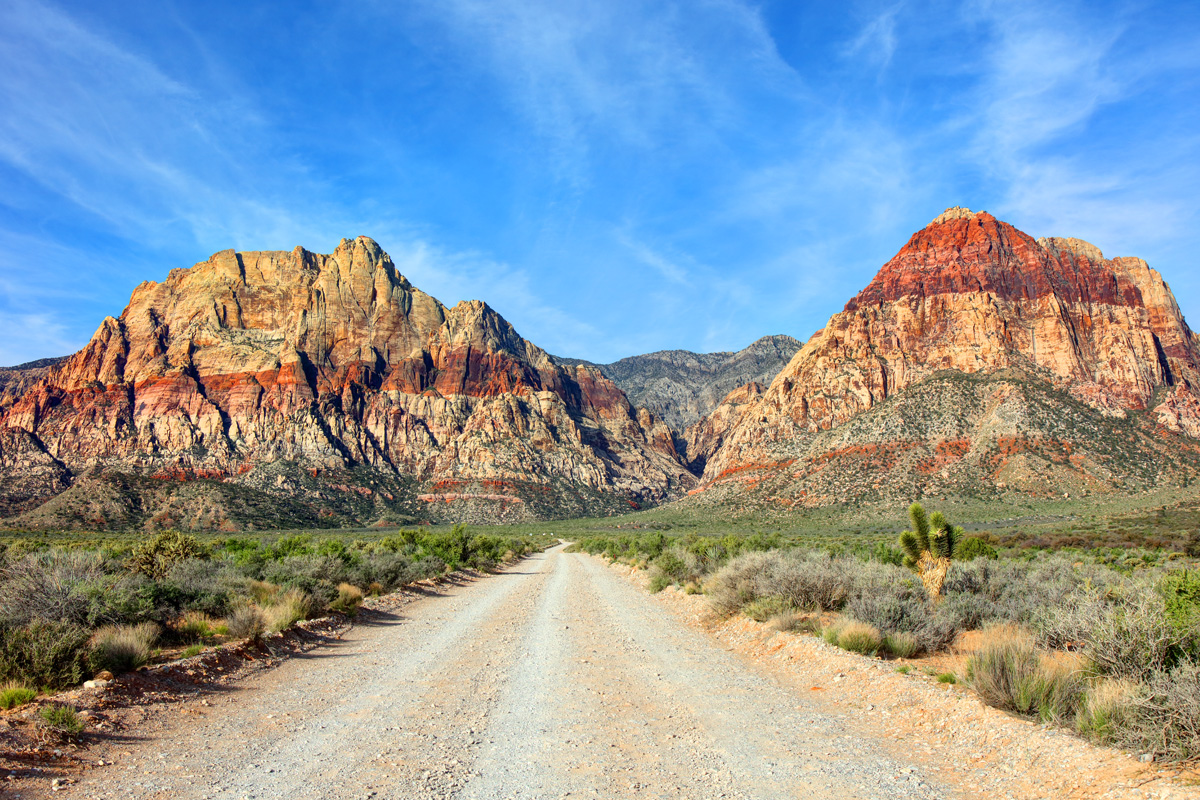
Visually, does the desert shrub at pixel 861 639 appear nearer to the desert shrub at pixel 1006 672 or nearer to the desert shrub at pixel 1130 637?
the desert shrub at pixel 1006 672

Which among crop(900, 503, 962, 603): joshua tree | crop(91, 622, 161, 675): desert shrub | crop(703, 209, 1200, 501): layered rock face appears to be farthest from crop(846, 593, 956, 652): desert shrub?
crop(703, 209, 1200, 501): layered rock face

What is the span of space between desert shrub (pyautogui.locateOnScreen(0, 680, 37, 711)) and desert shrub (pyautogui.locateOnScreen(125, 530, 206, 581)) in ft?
28.9

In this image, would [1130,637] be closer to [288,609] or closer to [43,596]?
[43,596]

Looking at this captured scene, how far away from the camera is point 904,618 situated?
10.3 metres

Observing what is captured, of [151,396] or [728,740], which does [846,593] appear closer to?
[728,740]

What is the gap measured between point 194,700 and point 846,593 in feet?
35.9

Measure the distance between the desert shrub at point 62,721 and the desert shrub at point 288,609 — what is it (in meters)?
5.57

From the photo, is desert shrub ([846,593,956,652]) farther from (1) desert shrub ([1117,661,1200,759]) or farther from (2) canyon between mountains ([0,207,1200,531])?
(2) canyon between mountains ([0,207,1200,531])

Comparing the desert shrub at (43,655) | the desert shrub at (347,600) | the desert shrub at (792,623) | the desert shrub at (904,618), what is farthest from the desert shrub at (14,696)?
the desert shrub at (904,618)

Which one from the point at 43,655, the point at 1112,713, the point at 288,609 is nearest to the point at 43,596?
the point at 43,655

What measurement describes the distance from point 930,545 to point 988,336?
88.0 m

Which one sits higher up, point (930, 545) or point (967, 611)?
point (930, 545)

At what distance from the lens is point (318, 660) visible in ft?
33.7

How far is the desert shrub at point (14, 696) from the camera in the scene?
6.10 metres
